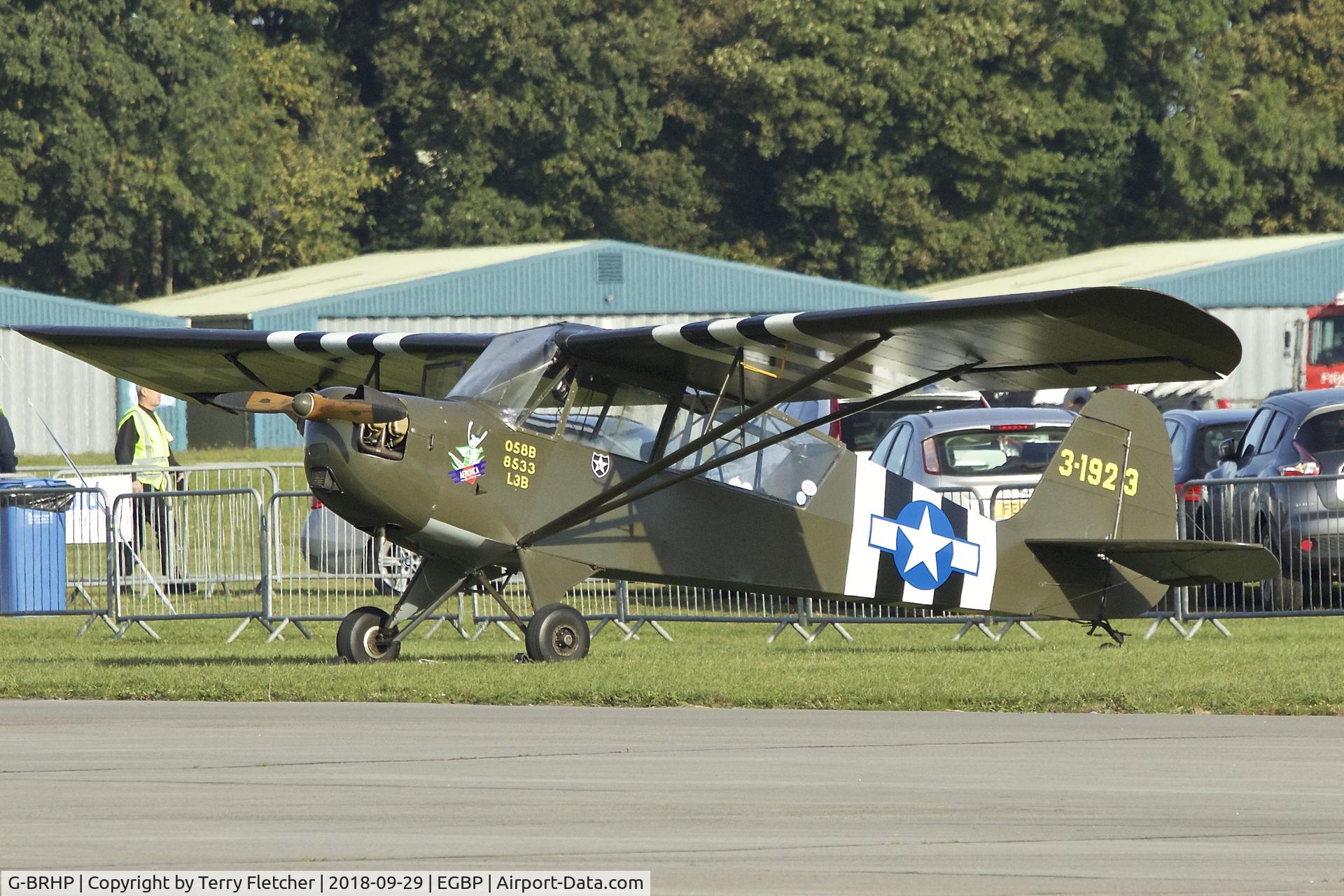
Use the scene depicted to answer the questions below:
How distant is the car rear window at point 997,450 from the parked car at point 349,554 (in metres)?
5.04

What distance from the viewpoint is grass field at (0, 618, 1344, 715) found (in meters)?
11.0

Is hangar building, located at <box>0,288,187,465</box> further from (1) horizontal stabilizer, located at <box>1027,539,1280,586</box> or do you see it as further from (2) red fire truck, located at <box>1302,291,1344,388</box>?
(1) horizontal stabilizer, located at <box>1027,539,1280,586</box>

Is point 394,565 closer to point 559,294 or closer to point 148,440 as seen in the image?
point 148,440

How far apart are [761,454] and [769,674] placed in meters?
2.16

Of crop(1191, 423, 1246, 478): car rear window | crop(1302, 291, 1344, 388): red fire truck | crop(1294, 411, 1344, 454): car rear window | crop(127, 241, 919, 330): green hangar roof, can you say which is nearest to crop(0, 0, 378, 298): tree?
crop(127, 241, 919, 330): green hangar roof

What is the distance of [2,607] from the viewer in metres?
17.4

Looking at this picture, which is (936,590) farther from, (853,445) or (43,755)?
(853,445)

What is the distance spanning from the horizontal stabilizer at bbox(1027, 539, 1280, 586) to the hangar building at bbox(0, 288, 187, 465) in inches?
1356

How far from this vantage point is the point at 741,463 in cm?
1383

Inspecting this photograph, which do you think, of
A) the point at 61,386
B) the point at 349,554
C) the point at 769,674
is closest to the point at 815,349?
the point at 769,674

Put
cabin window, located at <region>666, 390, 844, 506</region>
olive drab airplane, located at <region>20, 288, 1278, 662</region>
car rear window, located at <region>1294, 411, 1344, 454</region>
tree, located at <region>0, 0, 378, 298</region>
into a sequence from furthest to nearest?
tree, located at <region>0, 0, 378, 298</region> → car rear window, located at <region>1294, 411, 1344, 454</region> → cabin window, located at <region>666, 390, 844, 506</region> → olive drab airplane, located at <region>20, 288, 1278, 662</region>

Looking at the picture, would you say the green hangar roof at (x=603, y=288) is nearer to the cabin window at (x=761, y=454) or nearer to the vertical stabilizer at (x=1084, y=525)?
the vertical stabilizer at (x=1084, y=525)

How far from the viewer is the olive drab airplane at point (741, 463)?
12055 millimetres

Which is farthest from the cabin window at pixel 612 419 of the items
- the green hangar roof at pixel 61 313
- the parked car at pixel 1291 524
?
the green hangar roof at pixel 61 313
